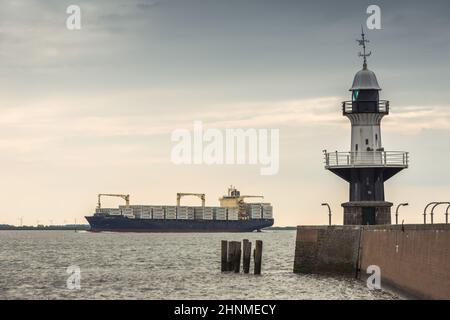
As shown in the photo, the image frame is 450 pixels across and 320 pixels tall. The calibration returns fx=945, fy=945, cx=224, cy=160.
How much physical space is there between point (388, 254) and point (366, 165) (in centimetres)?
1454

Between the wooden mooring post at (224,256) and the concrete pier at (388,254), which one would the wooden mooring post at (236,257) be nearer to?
the wooden mooring post at (224,256)

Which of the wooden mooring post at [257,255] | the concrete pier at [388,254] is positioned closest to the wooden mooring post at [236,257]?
the wooden mooring post at [257,255]

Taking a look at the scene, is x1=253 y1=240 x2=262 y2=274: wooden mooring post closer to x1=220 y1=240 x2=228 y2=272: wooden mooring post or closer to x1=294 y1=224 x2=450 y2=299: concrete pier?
x1=294 y1=224 x2=450 y2=299: concrete pier

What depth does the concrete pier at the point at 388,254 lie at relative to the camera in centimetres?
2791

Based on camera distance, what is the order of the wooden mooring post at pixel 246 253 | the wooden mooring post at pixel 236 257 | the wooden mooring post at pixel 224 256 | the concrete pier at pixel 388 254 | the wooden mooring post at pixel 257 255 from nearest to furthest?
the concrete pier at pixel 388 254 → the wooden mooring post at pixel 257 255 → the wooden mooring post at pixel 246 253 → the wooden mooring post at pixel 236 257 → the wooden mooring post at pixel 224 256

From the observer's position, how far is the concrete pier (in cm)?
2791

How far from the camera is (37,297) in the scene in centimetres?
4194

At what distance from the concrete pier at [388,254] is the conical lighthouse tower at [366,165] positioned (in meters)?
4.05

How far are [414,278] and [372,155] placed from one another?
2021 cm

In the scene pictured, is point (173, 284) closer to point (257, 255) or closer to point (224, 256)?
point (257, 255)

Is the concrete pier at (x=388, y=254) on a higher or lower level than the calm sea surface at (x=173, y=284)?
higher

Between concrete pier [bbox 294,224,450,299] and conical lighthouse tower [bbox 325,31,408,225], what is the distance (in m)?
4.05
